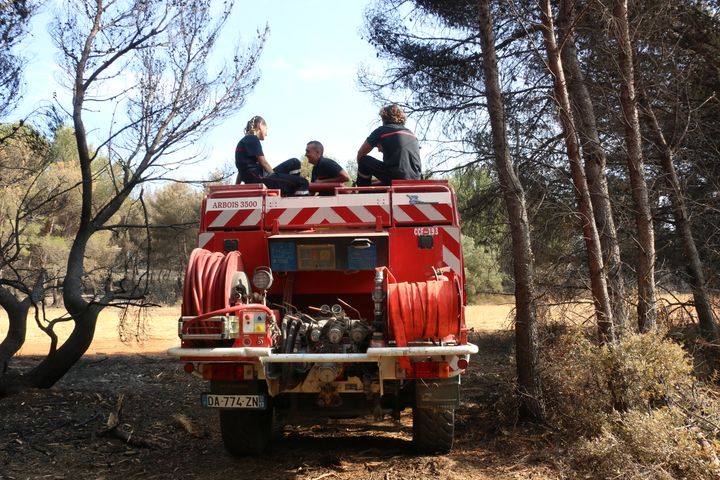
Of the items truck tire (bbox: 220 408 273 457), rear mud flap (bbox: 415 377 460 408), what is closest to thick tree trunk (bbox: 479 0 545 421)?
rear mud flap (bbox: 415 377 460 408)

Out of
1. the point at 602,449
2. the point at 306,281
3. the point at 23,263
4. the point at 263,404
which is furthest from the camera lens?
the point at 23,263

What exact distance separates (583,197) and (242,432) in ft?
14.1

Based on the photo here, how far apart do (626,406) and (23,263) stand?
2642 cm

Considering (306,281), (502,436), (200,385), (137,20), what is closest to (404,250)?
(306,281)

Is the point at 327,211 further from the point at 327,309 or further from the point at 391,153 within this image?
the point at 391,153

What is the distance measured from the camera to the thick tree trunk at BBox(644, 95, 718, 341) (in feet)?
30.1

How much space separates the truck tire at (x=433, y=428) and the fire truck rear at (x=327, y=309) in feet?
0.03

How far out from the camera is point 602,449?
498cm

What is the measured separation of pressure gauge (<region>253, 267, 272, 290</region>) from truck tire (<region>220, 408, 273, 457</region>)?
120cm

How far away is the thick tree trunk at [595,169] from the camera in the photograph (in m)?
7.31

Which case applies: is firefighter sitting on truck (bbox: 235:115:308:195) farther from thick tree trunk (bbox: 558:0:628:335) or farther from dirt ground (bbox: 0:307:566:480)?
thick tree trunk (bbox: 558:0:628:335)

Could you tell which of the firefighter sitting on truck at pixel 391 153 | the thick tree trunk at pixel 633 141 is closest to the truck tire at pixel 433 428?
the firefighter sitting on truck at pixel 391 153

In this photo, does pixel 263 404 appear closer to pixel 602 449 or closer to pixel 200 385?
pixel 602 449

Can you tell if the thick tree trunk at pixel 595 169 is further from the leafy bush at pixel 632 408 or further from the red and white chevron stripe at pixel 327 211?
the red and white chevron stripe at pixel 327 211
